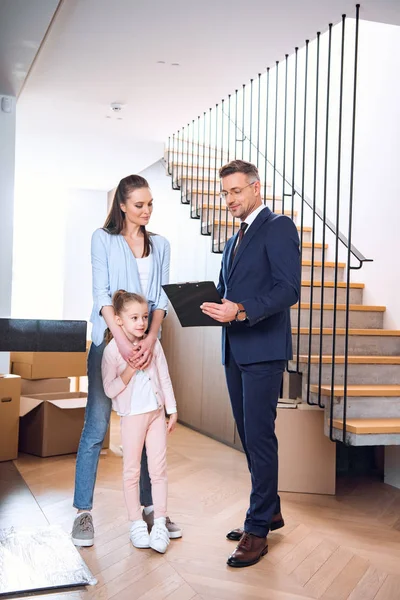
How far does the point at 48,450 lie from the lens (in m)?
4.23

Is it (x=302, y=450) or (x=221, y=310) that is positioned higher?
(x=221, y=310)

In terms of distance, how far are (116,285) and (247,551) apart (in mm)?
1109

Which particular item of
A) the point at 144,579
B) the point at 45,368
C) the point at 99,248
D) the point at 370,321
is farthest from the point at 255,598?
the point at 45,368

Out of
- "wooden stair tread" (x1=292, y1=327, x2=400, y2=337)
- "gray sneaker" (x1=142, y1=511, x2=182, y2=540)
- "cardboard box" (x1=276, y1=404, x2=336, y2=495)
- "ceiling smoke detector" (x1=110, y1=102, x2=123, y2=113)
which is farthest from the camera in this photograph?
"ceiling smoke detector" (x1=110, y1=102, x2=123, y2=113)

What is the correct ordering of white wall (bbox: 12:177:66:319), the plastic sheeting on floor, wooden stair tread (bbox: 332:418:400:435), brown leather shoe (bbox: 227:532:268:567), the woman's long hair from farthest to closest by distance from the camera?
1. white wall (bbox: 12:177:66:319)
2. wooden stair tread (bbox: 332:418:400:435)
3. the woman's long hair
4. brown leather shoe (bbox: 227:532:268:567)
5. the plastic sheeting on floor

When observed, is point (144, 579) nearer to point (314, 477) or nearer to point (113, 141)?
point (314, 477)

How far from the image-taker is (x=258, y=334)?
2.54m

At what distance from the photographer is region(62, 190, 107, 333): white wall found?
342 inches

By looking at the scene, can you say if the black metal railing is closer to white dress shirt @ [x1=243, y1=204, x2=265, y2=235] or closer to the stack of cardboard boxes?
white dress shirt @ [x1=243, y1=204, x2=265, y2=235]

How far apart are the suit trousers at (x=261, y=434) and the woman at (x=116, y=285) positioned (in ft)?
1.27

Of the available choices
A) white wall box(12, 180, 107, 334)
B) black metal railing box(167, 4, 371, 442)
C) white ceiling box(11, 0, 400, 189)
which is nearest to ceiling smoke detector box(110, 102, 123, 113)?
white ceiling box(11, 0, 400, 189)

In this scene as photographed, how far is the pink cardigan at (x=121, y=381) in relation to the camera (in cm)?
261

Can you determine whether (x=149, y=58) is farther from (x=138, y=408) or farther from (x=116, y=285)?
(x=138, y=408)

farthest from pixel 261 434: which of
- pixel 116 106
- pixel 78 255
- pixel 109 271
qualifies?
pixel 78 255
